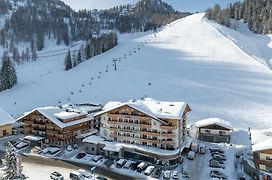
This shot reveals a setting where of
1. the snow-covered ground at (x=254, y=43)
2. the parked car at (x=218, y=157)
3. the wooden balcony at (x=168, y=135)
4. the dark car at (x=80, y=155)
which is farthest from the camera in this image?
the snow-covered ground at (x=254, y=43)

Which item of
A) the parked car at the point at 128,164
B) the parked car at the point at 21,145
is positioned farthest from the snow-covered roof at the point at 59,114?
the parked car at the point at 128,164

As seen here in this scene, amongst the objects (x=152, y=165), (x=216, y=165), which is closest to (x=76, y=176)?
(x=152, y=165)

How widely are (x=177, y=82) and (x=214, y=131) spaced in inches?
1145

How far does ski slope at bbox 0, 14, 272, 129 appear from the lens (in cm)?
6988

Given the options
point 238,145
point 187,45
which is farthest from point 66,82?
point 238,145

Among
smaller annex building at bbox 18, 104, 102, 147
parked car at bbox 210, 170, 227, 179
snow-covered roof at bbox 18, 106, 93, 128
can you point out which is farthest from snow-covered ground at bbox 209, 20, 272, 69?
snow-covered roof at bbox 18, 106, 93, 128

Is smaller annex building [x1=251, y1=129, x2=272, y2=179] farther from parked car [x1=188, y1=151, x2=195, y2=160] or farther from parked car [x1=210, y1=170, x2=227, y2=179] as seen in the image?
parked car [x1=188, y1=151, x2=195, y2=160]

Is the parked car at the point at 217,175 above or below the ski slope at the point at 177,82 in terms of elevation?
below

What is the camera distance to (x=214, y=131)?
5681 cm

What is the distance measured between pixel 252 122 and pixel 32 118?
4161cm

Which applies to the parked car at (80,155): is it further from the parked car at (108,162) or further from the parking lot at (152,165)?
the parked car at (108,162)

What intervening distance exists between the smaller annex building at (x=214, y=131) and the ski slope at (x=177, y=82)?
6.76 m

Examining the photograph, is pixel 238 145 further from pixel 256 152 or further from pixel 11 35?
pixel 11 35

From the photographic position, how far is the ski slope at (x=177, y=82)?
6988 cm
